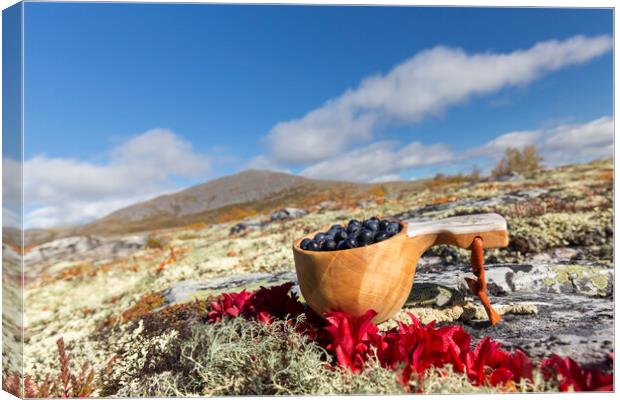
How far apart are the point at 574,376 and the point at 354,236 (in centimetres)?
130

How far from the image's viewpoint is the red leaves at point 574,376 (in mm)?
2018

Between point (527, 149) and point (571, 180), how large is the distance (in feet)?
16.0

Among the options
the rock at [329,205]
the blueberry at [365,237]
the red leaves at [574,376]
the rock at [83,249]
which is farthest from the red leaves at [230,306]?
the rock at [83,249]

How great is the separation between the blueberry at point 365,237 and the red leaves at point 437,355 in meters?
0.40

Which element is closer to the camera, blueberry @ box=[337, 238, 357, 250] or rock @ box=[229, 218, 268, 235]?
blueberry @ box=[337, 238, 357, 250]

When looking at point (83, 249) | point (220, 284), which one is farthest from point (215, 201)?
point (220, 284)

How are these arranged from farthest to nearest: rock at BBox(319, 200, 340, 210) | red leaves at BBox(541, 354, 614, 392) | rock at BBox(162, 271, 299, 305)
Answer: rock at BBox(319, 200, 340, 210) < rock at BBox(162, 271, 299, 305) < red leaves at BBox(541, 354, 614, 392)

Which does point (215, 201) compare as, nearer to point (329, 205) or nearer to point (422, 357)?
point (329, 205)

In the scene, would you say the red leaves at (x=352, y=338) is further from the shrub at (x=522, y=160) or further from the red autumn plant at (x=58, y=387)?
the shrub at (x=522, y=160)

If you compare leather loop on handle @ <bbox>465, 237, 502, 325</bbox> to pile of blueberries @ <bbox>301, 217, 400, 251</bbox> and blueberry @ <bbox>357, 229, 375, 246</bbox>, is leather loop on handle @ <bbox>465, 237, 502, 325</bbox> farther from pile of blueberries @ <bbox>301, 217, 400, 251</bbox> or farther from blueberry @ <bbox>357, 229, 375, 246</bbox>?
blueberry @ <bbox>357, 229, 375, 246</bbox>

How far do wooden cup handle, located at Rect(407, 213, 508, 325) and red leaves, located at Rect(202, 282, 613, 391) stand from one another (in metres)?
0.41

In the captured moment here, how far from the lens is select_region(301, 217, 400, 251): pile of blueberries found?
8.60ft

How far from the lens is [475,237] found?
268 cm

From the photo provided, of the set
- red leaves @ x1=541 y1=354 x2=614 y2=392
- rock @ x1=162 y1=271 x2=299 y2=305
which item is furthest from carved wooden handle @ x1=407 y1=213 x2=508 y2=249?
rock @ x1=162 y1=271 x2=299 y2=305
